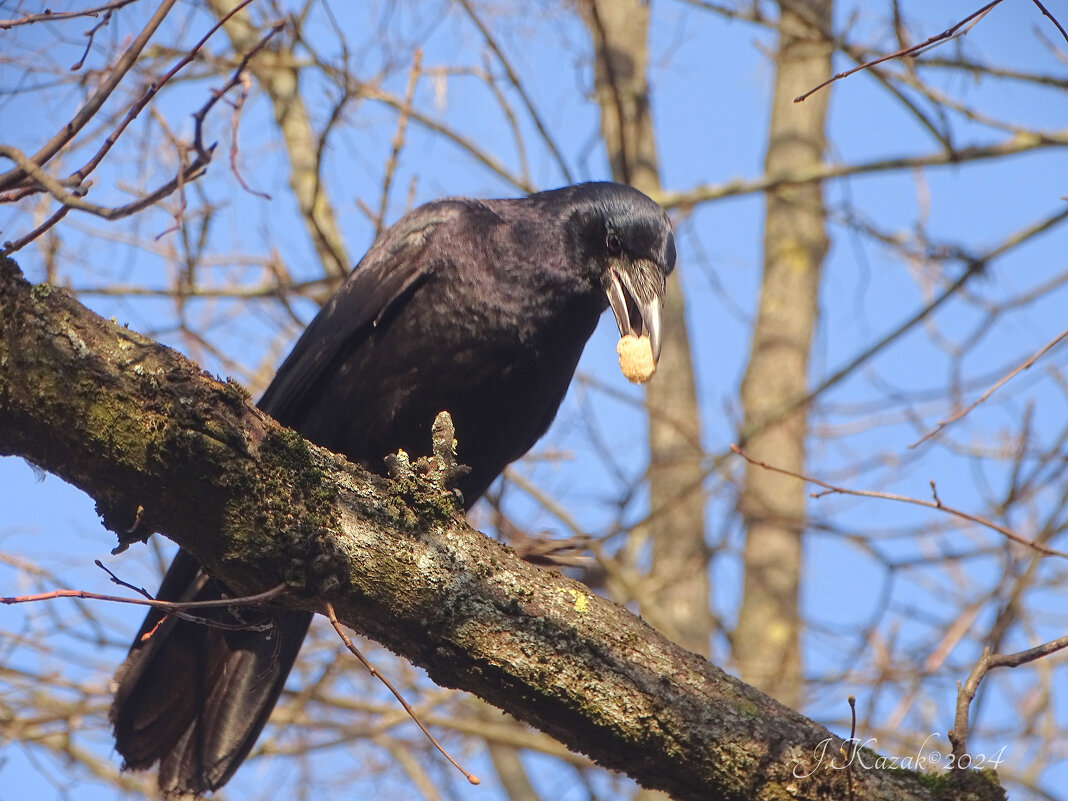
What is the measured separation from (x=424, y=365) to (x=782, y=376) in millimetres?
3956

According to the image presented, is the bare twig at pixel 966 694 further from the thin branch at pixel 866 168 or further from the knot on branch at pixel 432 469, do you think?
the thin branch at pixel 866 168

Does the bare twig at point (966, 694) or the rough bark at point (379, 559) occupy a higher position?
the bare twig at point (966, 694)

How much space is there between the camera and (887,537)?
5824mm

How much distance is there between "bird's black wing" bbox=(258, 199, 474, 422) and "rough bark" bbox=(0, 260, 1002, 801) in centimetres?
Result: 113

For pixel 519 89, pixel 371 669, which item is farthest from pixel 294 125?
pixel 371 669

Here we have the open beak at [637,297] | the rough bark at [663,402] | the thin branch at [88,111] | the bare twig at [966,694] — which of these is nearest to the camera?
the thin branch at [88,111]

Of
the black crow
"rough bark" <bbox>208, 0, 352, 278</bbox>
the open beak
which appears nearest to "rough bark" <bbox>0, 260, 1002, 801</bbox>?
the black crow

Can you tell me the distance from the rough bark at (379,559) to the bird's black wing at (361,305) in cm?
113

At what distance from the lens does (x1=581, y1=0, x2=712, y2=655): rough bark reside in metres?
5.80

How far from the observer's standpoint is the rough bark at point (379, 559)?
2064 mm

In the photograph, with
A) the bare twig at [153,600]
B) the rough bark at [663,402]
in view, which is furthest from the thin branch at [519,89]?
the bare twig at [153,600]

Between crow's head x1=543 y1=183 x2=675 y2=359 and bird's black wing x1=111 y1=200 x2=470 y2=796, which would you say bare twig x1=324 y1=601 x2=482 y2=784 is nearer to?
bird's black wing x1=111 y1=200 x2=470 y2=796

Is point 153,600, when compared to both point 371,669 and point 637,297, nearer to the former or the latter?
point 371,669

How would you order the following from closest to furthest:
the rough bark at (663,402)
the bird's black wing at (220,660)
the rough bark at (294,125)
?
1. the bird's black wing at (220,660)
2. the rough bark at (294,125)
3. the rough bark at (663,402)
